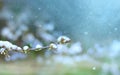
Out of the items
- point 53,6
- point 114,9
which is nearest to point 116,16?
point 114,9

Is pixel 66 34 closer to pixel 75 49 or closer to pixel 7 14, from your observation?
pixel 75 49

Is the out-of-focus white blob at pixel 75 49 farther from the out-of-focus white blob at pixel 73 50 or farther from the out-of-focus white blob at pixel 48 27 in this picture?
the out-of-focus white blob at pixel 48 27

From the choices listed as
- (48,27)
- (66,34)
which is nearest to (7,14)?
(48,27)

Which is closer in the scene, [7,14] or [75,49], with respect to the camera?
[75,49]

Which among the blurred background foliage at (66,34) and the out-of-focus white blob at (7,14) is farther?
the out-of-focus white blob at (7,14)

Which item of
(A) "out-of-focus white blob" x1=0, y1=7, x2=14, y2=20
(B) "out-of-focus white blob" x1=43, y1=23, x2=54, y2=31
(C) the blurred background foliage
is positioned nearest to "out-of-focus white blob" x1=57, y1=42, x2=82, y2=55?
(C) the blurred background foliage

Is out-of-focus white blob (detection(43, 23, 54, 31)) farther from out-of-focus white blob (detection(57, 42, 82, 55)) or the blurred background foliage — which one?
out-of-focus white blob (detection(57, 42, 82, 55))

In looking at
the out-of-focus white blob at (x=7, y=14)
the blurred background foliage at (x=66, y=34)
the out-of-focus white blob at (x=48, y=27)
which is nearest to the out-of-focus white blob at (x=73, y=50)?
the blurred background foliage at (x=66, y=34)

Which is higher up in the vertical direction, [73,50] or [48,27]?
[48,27]

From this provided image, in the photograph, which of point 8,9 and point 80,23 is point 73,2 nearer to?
point 80,23
